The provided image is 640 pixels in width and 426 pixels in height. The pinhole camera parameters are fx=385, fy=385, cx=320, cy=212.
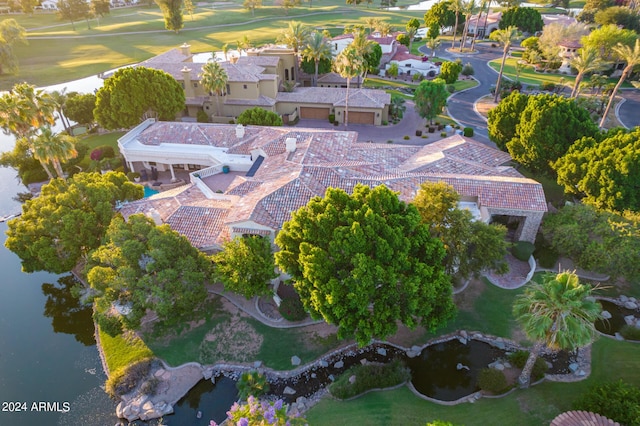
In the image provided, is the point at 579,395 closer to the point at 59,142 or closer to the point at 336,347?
the point at 336,347

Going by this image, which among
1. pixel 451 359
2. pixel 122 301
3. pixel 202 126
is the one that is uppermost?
pixel 202 126

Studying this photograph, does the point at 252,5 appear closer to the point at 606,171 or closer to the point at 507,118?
the point at 507,118

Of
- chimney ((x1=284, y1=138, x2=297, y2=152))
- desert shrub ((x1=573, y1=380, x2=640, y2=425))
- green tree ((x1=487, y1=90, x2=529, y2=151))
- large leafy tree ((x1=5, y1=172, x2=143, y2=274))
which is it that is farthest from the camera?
green tree ((x1=487, y1=90, x2=529, y2=151))

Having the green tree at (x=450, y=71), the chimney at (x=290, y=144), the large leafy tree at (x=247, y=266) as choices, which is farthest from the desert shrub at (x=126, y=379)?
the green tree at (x=450, y=71)

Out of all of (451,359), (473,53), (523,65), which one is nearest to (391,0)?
(473,53)

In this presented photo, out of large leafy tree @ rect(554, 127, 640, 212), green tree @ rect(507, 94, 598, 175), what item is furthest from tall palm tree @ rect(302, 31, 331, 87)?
large leafy tree @ rect(554, 127, 640, 212)

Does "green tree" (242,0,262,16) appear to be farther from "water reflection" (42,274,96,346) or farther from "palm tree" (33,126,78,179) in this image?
"water reflection" (42,274,96,346)

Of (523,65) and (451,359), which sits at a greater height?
(523,65)
